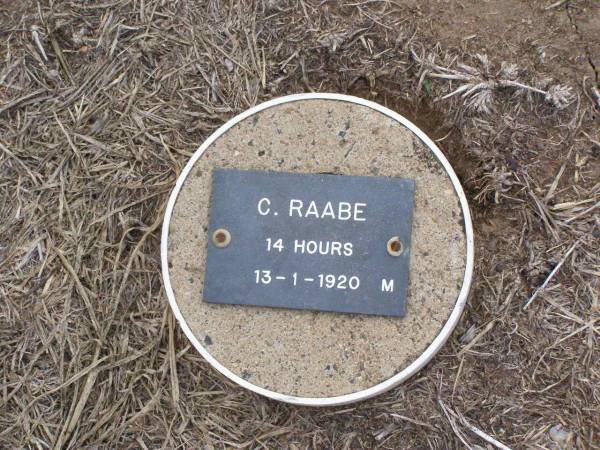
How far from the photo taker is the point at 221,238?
5.50 feet

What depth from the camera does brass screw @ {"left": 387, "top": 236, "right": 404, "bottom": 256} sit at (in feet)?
5.32

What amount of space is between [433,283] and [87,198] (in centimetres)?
113

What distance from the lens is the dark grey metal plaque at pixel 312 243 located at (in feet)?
5.33

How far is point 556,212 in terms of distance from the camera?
1725 millimetres

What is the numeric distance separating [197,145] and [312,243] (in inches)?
21.1

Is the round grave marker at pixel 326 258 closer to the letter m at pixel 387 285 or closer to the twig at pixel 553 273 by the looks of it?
the letter m at pixel 387 285

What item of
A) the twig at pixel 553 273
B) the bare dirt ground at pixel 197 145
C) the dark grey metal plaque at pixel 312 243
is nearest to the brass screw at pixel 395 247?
the dark grey metal plaque at pixel 312 243

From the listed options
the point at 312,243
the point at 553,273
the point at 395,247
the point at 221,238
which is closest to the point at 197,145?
the point at 221,238

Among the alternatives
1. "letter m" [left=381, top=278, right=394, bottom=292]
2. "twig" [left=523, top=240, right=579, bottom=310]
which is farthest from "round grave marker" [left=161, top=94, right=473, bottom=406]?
"twig" [left=523, top=240, right=579, bottom=310]

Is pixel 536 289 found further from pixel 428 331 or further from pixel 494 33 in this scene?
pixel 494 33

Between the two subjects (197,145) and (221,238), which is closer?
(221,238)

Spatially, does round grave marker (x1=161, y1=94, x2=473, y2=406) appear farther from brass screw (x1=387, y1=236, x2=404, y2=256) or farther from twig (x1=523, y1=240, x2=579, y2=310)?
twig (x1=523, y1=240, x2=579, y2=310)

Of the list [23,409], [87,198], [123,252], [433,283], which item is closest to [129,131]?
[87,198]

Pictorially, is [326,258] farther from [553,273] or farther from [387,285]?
[553,273]
